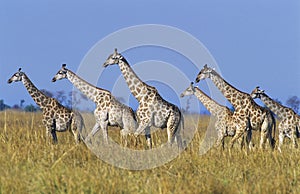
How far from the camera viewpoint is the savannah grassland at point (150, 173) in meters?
6.85

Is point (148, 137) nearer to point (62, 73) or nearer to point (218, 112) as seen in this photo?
point (218, 112)

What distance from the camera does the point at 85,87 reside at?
472 inches

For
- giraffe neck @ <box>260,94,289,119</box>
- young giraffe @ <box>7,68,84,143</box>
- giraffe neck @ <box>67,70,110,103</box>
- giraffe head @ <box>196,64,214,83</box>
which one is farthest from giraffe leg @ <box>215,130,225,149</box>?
young giraffe @ <box>7,68,84,143</box>

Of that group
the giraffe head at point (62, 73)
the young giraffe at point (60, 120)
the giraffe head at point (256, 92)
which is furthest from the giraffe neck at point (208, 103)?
the giraffe head at point (62, 73)

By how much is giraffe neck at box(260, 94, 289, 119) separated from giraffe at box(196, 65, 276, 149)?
1.34 ft

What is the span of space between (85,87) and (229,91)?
101 inches

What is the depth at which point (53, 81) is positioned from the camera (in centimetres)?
1208

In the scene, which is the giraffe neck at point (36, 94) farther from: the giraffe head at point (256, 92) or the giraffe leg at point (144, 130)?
the giraffe head at point (256, 92)

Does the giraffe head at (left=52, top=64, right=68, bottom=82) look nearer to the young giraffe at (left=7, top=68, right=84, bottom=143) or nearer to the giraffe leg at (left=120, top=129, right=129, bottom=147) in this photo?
the young giraffe at (left=7, top=68, right=84, bottom=143)

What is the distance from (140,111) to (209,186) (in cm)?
438

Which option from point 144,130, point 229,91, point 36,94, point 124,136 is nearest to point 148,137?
point 144,130

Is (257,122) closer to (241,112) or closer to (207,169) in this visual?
(241,112)

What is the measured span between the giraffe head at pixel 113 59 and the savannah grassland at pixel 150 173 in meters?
2.23

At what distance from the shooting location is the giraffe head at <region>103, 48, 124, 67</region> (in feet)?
37.9
